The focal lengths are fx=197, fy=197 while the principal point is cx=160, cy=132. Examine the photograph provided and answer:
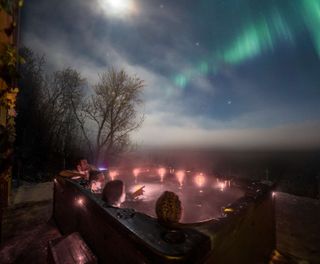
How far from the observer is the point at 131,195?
5.84 m

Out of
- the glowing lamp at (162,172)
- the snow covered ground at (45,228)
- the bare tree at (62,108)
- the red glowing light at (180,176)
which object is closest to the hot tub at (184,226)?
the snow covered ground at (45,228)

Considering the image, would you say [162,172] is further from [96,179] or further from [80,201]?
[80,201]

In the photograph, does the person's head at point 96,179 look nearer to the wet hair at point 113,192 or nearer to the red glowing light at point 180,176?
the wet hair at point 113,192

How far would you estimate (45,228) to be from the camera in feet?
17.9

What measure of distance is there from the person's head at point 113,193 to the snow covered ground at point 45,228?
2.09 meters

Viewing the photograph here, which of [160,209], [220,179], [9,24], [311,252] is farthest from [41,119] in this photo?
[311,252]

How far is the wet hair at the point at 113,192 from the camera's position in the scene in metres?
3.77

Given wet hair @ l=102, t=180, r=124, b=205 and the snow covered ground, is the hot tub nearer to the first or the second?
wet hair @ l=102, t=180, r=124, b=205

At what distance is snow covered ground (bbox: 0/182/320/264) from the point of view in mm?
4434

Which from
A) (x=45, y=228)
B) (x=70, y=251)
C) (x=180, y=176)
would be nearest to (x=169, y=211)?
(x=70, y=251)

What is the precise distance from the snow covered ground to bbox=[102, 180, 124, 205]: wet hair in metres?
2.10

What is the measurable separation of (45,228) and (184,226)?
4.78 metres

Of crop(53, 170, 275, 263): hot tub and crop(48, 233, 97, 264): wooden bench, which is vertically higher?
crop(53, 170, 275, 263): hot tub

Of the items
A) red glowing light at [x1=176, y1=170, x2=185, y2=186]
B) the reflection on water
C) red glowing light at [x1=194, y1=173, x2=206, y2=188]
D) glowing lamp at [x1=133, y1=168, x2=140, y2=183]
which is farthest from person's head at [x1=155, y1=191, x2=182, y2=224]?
glowing lamp at [x1=133, y1=168, x2=140, y2=183]
